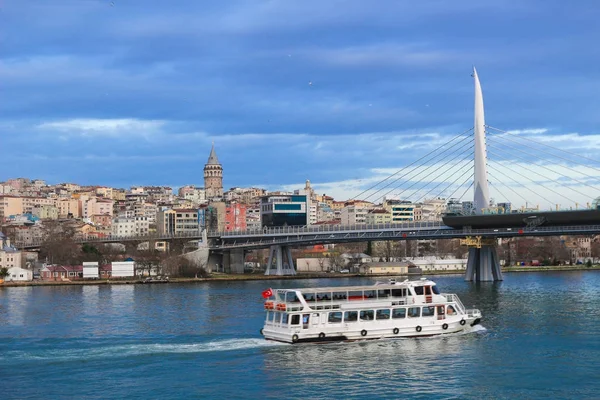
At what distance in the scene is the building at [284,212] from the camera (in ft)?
398

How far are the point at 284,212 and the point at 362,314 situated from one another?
275 ft

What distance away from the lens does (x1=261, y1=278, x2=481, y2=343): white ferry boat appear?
121ft

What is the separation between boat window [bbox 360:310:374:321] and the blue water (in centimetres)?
142

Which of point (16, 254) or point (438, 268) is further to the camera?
point (438, 268)

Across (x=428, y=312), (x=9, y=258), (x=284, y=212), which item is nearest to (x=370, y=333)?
(x=428, y=312)

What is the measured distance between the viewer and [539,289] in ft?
239

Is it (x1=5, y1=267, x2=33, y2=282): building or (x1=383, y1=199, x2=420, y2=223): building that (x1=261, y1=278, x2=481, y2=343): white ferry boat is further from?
(x1=383, y1=199, x2=420, y2=223): building

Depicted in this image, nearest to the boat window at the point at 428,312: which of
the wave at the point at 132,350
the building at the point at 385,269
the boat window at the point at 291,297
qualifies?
the boat window at the point at 291,297

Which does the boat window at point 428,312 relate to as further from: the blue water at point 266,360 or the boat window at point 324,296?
the boat window at point 324,296

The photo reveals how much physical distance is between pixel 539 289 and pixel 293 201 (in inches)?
2114

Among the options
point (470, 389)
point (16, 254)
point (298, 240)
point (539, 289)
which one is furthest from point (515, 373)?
point (16, 254)

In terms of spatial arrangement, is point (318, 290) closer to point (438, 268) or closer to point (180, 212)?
point (438, 268)

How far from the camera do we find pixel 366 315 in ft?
124

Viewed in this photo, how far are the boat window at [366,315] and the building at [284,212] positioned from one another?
272 feet
